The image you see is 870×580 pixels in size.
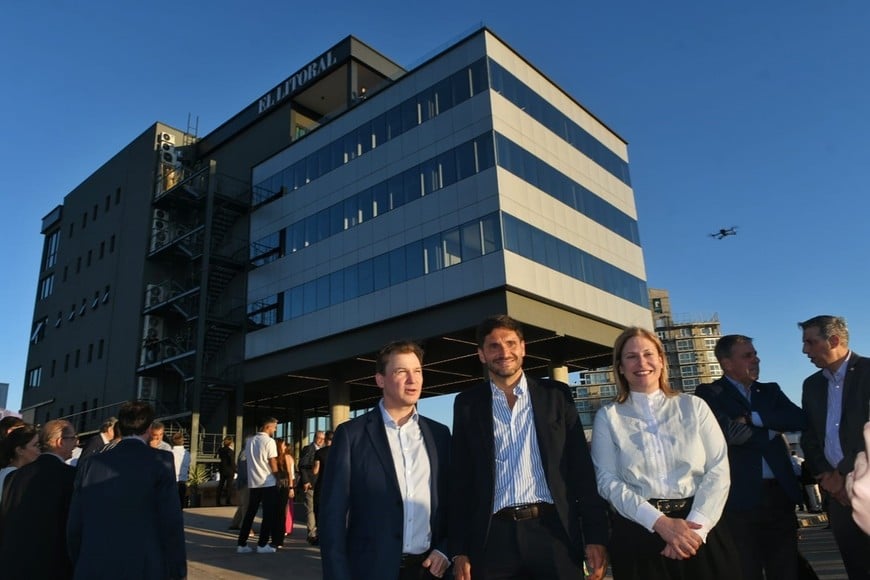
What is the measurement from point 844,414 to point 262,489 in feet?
24.5

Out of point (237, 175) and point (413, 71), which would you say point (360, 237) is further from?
point (237, 175)

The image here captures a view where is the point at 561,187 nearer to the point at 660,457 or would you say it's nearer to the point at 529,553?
the point at 660,457

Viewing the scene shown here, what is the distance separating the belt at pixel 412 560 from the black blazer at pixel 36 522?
294cm

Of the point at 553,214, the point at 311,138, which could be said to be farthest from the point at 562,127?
the point at 311,138

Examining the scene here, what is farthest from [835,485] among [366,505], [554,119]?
[554,119]

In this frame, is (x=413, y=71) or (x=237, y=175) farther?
(x=237, y=175)

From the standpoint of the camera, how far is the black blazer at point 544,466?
129 inches

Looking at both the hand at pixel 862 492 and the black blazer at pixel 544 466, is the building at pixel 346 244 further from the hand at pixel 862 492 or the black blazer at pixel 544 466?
the hand at pixel 862 492

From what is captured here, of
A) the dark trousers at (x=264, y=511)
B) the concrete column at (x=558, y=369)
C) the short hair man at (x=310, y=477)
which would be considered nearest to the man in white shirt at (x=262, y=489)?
the dark trousers at (x=264, y=511)

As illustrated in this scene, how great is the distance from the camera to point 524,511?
3.25 meters

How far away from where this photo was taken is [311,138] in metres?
30.9

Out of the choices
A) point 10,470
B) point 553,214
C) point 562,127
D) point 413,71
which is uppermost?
point 413,71

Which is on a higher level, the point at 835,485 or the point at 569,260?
the point at 569,260

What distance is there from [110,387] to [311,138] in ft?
62.7
